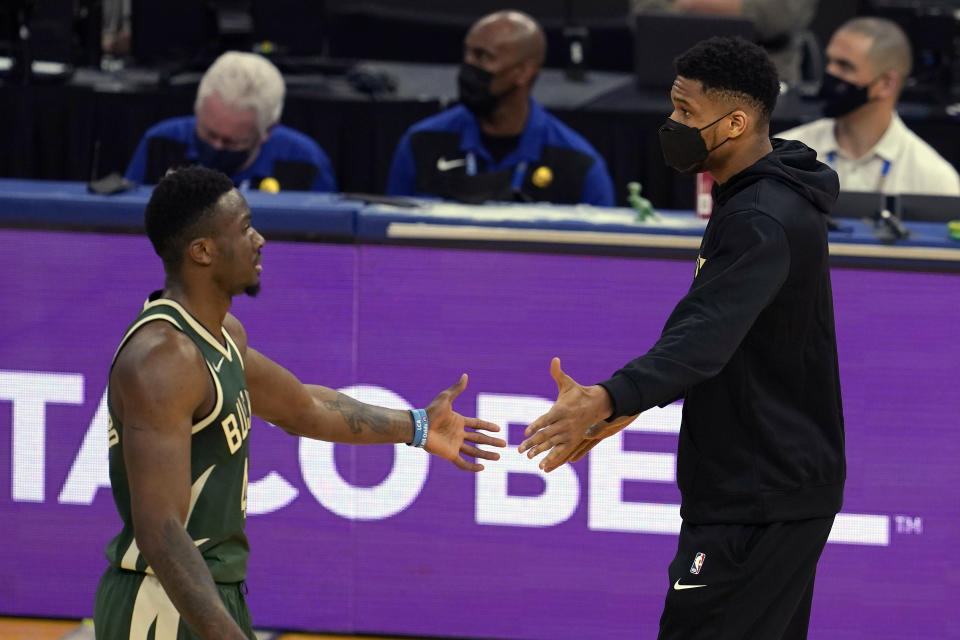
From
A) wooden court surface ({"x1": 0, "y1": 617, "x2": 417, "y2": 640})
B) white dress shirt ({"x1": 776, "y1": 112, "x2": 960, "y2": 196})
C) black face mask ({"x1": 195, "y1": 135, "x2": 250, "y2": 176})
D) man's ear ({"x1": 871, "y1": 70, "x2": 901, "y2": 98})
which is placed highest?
man's ear ({"x1": 871, "y1": 70, "x2": 901, "y2": 98})

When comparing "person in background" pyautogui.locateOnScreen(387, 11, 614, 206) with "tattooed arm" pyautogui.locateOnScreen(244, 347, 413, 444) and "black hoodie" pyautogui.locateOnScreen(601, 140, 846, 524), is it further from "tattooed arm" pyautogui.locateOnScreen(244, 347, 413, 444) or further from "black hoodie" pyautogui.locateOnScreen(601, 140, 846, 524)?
"black hoodie" pyautogui.locateOnScreen(601, 140, 846, 524)

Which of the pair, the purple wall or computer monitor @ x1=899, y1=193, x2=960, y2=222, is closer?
the purple wall

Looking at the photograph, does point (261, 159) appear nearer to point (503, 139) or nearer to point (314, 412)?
point (503, 139)

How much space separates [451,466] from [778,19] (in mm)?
4256

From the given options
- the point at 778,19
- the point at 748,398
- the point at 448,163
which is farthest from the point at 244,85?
the point at 748,398

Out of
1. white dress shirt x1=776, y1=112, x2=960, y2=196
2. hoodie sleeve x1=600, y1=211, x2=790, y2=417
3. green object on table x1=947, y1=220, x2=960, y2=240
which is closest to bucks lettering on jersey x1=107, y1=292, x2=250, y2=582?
hoodie sleeve x1=600, y1=211, x2=790, y2=417

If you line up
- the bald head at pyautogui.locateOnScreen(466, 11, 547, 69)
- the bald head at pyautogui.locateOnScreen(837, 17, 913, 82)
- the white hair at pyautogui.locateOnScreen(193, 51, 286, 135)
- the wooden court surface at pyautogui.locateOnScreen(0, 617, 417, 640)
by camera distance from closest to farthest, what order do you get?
the wooden court surface at pyautogui.locateOnScreen(0, 617, 417, 640) → the white hair at pyautogui.locateOnScreen(193, 51, 286, 135) → the bald head at pyautogui.locateOnScreen(837, 17, 913, 82) → the bald head at pyautogui.locateOnScreen(466, 11, 547, 69)

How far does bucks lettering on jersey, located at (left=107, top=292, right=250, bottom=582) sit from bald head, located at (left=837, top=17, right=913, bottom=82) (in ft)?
13.9

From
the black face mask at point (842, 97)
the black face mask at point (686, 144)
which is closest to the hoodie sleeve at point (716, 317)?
the black face mask at point (686, 144)

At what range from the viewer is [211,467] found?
3.64 metres

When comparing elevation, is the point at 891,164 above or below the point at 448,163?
above

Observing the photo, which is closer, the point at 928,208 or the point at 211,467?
the point at 211,467

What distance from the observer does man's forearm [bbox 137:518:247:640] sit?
11.1 ft

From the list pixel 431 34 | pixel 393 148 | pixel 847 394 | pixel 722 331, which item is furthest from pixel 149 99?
pixel 722 331
